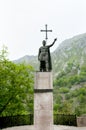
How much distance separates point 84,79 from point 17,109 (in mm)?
113633

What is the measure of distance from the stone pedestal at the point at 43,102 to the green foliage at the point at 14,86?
12.4 meters

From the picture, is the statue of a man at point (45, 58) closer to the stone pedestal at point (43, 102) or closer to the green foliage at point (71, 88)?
the stone pedestal at point (43, 102)

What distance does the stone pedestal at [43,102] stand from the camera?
16955mm

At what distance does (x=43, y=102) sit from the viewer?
17.1m

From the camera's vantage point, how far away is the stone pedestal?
16955 millimetres

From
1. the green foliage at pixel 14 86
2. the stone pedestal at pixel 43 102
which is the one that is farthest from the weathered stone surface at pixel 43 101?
the green foliage at pixel 14 86

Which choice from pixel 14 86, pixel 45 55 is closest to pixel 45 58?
pixel 45 55

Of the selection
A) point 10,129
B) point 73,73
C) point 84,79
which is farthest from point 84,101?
point 10,129

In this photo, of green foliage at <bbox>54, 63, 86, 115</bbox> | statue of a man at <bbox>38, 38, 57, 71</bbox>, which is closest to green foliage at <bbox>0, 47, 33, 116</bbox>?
statue of a man at <bbox>38, 38, 57, 71</bbox>

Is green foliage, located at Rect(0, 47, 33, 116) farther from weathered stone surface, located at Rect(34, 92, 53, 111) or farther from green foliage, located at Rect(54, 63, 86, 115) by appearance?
green foliage, located at Rect(54, 63, 86, 115)

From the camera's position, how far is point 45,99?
56.3 feet

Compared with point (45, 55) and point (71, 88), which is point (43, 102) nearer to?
point (45, 55)

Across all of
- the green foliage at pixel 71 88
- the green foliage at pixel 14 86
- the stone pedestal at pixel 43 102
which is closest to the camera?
the stone pedestal at pixel 43 102

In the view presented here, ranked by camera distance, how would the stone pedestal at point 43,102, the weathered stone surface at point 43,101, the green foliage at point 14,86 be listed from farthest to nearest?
the green foliage at point 14,86, the weathered stone surface at point 43,101, the stone pedestal at point 43,102
